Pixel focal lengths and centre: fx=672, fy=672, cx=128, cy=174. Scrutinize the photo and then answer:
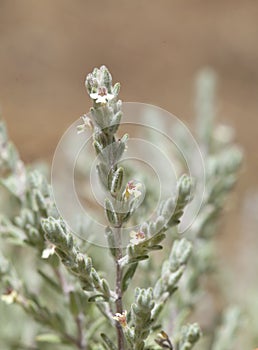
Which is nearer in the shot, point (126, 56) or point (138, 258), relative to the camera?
point (138, 258)

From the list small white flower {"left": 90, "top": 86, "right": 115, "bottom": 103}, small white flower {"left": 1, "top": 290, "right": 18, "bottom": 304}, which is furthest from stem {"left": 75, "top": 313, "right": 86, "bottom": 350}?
small white flower {"left": 90, "top": 86, "right": 115, "bottom": 103}

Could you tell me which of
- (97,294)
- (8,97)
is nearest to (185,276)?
(97,294)

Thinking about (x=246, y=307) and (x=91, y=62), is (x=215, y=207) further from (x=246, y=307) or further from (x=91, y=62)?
(x=91, y=62)

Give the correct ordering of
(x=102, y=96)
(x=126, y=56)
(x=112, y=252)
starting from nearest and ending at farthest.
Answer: (x=102, y=96) < (x=112, y=252) < (x=126, y=56)

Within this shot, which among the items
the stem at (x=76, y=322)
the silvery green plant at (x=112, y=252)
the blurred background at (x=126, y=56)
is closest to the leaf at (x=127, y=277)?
the silvery green plant at (x=112, y=252)

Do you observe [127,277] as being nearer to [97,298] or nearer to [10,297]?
[97,298]

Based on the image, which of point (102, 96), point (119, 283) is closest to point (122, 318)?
point (119, 283)

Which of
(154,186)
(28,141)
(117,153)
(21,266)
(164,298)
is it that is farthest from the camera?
(28,141)

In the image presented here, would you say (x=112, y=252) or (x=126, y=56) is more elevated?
(x=126, y=56)
